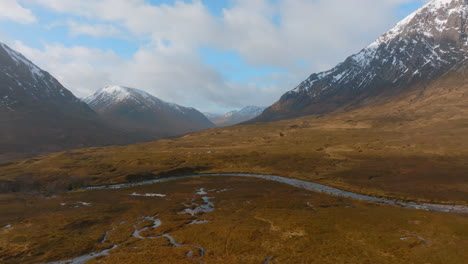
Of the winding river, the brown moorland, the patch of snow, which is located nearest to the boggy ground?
the winding river

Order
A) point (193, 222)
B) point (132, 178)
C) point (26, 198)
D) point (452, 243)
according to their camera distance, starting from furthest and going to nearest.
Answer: point (132, 178) → point (26, 198) → point (193, 222) → point (452, 243)

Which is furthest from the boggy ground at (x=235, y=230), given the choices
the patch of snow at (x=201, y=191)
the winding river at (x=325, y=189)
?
the patch of snow at (x=201, y=191)

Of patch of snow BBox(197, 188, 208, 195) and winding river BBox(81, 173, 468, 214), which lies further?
patch of snow BBox(197, 188, 208, 195)

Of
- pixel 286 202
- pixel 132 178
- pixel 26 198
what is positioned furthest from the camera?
pixel 132 178

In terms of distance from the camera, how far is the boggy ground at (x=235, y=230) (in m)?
48.2

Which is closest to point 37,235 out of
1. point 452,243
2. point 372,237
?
point 372,237

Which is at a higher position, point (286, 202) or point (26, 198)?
point (26, 198)

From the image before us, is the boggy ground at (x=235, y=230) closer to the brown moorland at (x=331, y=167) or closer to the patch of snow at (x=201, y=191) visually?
the patch of snow at (x=201, y=191)

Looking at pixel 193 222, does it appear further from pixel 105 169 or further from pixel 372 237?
pixel 105 169

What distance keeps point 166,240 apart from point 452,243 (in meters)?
52.3

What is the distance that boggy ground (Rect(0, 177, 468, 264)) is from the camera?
158ft

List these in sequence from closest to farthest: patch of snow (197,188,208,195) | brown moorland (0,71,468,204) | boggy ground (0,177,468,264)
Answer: boggy ground (0,177,468,264)
brown moorland (0,71,468,204)
patch of snow (197,188,208,195)

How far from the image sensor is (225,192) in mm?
106125

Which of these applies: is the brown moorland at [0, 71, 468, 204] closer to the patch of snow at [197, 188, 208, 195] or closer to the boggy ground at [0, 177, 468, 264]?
the boggy ground at [0, 177, 468, 264]
